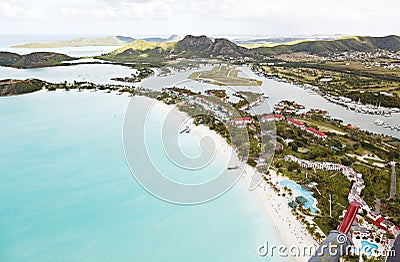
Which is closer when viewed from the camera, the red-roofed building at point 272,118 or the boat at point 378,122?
the red-roofed building at point 272,118

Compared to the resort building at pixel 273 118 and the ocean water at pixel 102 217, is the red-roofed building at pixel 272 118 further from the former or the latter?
the ocean water at pixel 102 217

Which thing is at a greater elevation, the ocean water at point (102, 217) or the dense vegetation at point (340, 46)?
the dense vegetation at point (340, 46)

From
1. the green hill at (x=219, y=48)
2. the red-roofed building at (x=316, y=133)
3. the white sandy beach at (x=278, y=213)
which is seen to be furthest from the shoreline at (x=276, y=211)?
the green hill at (x=219, y=48)

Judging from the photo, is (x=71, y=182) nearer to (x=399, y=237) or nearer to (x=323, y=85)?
(x=399, y=237)

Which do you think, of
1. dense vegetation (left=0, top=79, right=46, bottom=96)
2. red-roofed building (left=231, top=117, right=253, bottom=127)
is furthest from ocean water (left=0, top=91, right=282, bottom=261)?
dense vegetation (left=0, top=79, right=46, bottom=96)

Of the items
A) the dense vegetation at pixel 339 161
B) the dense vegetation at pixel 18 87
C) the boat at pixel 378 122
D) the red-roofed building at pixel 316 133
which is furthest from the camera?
the dense vegetation at pixel 18 87

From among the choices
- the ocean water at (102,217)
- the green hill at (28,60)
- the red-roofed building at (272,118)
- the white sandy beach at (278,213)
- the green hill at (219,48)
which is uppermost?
the green hill at (219,48)

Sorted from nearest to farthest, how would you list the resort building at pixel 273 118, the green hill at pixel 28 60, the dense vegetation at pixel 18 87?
the resort building at pixel 273 118 → the dense vegetation at pixel 18 87 → the green hill at pixel 28 60
